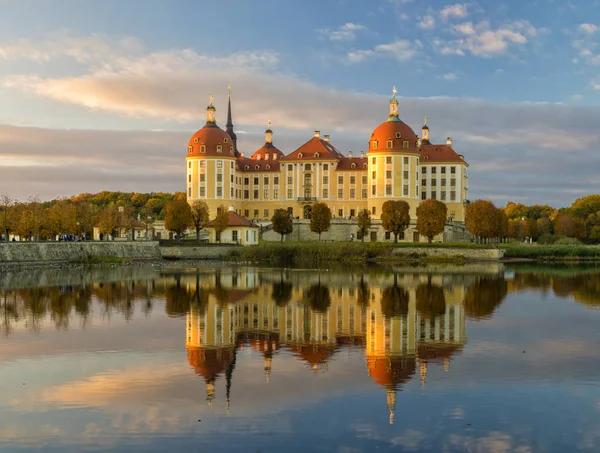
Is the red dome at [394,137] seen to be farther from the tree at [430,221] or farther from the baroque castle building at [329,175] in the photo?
the tree at [430,221]

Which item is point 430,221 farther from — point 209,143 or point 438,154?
point 209,143

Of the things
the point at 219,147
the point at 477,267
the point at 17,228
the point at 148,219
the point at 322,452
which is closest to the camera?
the point at 322,452

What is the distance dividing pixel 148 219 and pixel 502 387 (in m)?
61.0

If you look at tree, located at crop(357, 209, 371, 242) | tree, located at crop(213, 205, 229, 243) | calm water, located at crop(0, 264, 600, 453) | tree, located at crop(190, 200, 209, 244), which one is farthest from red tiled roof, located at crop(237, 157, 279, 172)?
calm water, located at crop(0, 264, 600, 453)

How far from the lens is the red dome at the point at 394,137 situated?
79.2m

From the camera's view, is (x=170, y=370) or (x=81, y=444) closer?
(x=81, y=444)

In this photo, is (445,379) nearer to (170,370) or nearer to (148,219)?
(170,370)

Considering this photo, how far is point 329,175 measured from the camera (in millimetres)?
84312

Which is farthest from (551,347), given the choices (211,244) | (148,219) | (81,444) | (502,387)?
(148,219)

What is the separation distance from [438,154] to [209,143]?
90.6 ft

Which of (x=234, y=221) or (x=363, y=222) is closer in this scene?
(x=234, y=221)

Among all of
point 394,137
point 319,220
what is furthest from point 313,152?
point 319,220

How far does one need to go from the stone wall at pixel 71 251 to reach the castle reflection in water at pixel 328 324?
49.2 ft

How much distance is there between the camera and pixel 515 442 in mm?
11008
